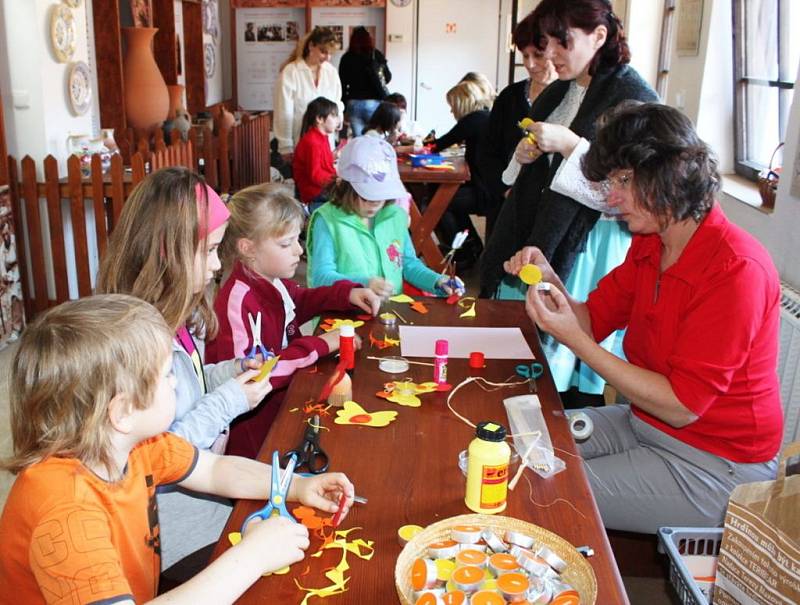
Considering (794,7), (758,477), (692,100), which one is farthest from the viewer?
(692,100)

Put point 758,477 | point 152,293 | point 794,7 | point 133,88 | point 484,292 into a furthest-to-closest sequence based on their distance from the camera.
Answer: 1. point 133,88
2. point 794,7
3. point 484,292
4. point 758,477
5. point 152,293

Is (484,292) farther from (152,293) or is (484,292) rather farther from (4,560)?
(4,560)

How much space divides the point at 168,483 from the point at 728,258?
3.94 ft

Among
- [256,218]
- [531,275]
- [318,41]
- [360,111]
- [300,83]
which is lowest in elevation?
[531,275]

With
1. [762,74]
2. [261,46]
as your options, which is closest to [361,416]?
[762,74]

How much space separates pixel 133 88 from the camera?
536 cm

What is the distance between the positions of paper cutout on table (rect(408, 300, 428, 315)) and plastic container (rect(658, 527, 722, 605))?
962 millimetres

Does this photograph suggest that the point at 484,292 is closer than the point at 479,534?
No

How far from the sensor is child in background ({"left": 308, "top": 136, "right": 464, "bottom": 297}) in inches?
95.4

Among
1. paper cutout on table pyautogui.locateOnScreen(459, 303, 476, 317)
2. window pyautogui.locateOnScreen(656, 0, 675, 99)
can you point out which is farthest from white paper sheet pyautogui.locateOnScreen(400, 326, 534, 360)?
window pyautogui.locateOnScreen(656, 0, 675, 99)

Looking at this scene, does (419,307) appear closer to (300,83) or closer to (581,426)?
(581,426)

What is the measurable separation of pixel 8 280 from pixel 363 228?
2.23 meters

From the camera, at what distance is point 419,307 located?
2227 millimetres

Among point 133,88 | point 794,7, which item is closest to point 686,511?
point 794,7
